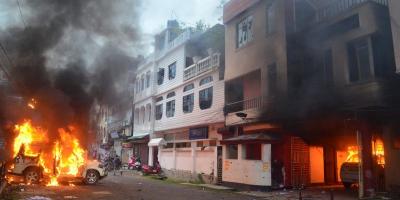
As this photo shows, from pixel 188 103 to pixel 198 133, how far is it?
2.78 m

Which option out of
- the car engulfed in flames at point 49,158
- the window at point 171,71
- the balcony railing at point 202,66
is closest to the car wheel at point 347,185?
the balcony railing at point 202,66

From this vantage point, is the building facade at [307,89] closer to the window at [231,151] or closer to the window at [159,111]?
the window at [231,151]

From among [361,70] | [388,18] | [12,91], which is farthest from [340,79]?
[12,91]

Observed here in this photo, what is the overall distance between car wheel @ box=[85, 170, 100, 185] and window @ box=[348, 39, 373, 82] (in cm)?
1324

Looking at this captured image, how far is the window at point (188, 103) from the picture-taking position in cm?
2742

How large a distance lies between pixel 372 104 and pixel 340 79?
2.19 metres

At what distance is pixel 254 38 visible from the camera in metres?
20.3

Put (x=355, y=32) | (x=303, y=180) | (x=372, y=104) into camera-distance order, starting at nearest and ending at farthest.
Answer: (x=372, y=104), (x=355, y=32), (x=303, y=180)

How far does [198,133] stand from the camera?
26219 millimetres

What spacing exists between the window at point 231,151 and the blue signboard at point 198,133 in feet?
12.9

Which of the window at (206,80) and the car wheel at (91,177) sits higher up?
the window at (206,80)

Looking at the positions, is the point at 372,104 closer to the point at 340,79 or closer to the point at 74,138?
the point at 340,79

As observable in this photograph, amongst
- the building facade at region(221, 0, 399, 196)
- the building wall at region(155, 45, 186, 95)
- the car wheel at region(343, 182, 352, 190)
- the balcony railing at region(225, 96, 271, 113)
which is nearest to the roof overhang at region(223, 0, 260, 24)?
the building facade at region(221, 0, 399, 196)

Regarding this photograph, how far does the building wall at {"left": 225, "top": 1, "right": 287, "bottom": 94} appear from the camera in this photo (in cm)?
1814
